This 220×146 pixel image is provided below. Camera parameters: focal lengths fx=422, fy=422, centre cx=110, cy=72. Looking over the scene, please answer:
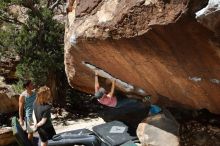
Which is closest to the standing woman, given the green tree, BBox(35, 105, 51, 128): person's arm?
BBox(35, 105, 51, 128): person's arm

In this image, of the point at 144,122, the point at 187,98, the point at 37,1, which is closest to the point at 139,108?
the point at 144,122

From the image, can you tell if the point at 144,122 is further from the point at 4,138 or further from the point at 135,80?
the point at 4,138

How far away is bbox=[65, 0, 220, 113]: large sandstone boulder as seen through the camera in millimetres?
4336

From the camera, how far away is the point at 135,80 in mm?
5734

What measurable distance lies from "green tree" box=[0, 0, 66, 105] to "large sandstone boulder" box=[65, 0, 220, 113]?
17.0 feet

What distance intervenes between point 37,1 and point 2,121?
3322 millimetres

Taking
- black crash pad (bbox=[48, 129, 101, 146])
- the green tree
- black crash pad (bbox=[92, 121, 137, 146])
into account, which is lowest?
black crash pad (bbox=[48, 129, 101, 146])

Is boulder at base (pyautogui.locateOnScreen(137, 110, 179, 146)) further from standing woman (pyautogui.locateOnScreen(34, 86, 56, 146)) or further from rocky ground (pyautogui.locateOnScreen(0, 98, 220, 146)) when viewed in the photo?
standing woman (pyautogui.locateOnScreen(34, 86, 56, 146))

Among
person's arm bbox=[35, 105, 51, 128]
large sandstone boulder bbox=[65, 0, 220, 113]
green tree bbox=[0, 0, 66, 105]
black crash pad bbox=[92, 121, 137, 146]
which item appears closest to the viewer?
large sandstone boulder bbox=[65, 0, 220, 113]

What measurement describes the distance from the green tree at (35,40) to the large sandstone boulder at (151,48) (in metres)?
5.18

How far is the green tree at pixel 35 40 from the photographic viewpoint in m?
11.1

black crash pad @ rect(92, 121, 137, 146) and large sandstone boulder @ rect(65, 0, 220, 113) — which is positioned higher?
large sandstone boulder @ rect(65, 0, 220, 113)

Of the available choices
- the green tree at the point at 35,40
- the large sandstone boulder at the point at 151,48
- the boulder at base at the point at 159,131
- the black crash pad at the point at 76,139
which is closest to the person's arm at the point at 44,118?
the black crash pad at the point at 76,139

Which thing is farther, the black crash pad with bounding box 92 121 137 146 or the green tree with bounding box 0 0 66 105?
the green tree with bounding box 0 0 66 105
